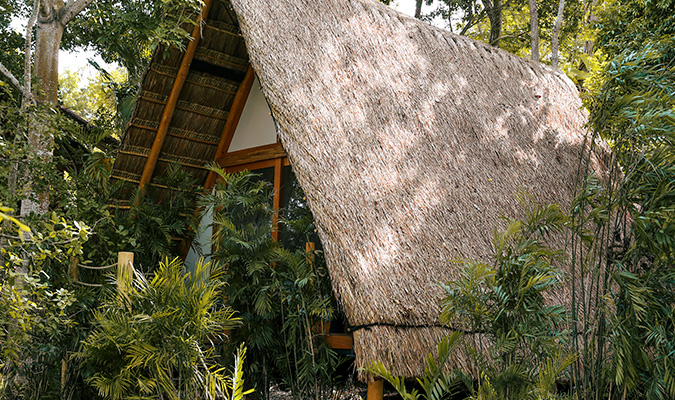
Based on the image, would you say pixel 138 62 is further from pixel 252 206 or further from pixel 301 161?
pixel 301 161

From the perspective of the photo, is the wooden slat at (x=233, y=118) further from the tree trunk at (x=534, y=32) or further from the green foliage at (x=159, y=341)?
the tree trunk at (x=534, y=32)

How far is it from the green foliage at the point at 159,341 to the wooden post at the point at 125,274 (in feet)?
0.27

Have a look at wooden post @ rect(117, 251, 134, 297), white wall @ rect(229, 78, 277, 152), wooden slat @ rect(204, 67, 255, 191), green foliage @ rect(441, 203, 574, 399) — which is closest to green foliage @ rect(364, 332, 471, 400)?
green foliage @ rect(441, 203, 574, 399)

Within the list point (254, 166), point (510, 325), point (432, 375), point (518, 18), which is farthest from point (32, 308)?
point (518, 18)

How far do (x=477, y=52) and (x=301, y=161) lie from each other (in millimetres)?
3271

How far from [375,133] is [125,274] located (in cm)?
196

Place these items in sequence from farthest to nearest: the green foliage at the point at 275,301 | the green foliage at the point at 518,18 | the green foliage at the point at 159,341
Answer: the green foliage at the point at 518,18
the green foliage at the point at 275,301
the green foliage at the point at 159,341

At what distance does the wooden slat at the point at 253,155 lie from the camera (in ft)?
16.5

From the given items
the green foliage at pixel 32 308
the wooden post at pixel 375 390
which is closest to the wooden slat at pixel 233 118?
the green foliage at pixel 32 308

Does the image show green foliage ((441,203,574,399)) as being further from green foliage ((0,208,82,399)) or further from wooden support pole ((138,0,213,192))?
wooden support pole ((138,0,213,192))

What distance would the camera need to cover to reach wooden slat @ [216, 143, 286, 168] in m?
5.02

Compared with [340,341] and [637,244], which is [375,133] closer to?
→ [340,341]

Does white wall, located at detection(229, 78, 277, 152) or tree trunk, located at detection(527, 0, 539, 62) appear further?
tree trunk, located at detection(527, 0, 539, 62)

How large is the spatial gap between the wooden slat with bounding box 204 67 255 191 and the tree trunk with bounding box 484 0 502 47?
699 centimetres
